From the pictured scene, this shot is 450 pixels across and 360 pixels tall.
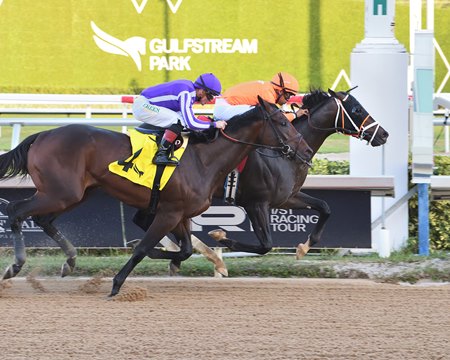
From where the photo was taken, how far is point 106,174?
725cm

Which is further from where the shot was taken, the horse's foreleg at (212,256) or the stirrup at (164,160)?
the horse's foreleg at (212,256)

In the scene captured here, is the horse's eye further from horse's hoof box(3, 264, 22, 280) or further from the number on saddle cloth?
horse's hoof box(3, 264, 22, 280)

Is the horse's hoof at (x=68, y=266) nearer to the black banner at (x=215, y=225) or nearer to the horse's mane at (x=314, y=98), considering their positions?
the black banner at (x=215, y=225)

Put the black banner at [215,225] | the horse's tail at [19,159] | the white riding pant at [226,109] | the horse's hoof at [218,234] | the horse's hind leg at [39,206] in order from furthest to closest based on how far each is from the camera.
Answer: the black banner at [215,225] < the horse's hoof at [218,234] < the white riding pant at [226,109] < the horse's tail at [19,159] < the horse's hind leg at [39,206]

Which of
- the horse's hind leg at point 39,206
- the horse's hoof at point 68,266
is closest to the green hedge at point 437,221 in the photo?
the horse's hoof at point 68,266

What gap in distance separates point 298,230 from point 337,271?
0.60 meters

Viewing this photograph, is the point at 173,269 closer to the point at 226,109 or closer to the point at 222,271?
the point at 222,271

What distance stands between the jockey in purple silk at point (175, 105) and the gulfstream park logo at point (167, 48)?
9252mm

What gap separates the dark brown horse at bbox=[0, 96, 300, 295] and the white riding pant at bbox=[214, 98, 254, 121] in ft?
1.30

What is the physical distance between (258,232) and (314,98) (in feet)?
4.22

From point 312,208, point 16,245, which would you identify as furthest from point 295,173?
point 16,245

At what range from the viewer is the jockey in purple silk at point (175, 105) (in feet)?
23.8

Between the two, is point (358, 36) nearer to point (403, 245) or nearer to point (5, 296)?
point (403, 245)

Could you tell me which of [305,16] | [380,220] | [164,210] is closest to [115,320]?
[164,210]
